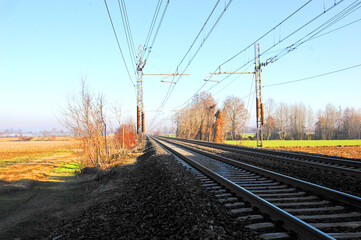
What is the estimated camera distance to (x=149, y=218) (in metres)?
4.92

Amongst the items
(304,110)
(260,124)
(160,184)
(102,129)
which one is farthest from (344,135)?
(160,184)

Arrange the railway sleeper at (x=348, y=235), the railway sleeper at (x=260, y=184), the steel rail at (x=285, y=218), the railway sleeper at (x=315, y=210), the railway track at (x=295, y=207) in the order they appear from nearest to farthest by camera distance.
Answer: the steel rail at (x=285, y=218) < the railway sleeper at (x=348, y=235) < the railway track at (x=295, y=207) < the railway sleeper at (x=315, y=210) < the railway sleeper at (x=260, y=184)

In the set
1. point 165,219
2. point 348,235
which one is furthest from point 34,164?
point 348,235

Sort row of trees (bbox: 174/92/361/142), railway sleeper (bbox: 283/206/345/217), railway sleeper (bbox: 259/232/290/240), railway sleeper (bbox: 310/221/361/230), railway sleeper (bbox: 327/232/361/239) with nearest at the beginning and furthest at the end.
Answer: railway sleeper (bbox: 327/232/361/239)
railway sleeper (bbox: 259/232/290/240)
railway sleeper (bbox: 310/221/361/230)
railway sleeper (bbox: 283/206/345/217)
row of trees (bbox: 174/92/361/142)

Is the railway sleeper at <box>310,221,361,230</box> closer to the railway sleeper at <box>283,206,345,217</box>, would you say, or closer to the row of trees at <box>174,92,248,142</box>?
the railway sleeper at <box>283,206,345,217</box>

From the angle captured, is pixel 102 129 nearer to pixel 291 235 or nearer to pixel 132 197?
pixel 132 197

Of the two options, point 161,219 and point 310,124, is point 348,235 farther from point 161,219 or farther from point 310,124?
point 310,124

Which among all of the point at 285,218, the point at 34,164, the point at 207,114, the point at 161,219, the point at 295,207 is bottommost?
the point at 34,164

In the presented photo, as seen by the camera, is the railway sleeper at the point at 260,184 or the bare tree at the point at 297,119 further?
the bare tree at the point at 297,119

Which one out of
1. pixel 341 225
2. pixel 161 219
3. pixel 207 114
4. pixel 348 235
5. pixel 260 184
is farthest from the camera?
pixel 207 114

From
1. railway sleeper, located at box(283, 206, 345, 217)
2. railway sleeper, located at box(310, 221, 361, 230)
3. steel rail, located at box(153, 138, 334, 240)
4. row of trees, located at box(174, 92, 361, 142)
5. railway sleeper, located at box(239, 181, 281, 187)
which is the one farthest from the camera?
row of trees, located at box(174, 92, 361, 142)

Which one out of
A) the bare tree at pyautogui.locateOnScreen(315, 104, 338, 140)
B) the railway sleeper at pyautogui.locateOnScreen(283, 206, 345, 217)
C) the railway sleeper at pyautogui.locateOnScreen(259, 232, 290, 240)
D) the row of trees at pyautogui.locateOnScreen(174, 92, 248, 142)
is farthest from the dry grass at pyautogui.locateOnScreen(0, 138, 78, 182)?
the bare tree at pyautogui.locateOnScreen(315, 104, 338, 140)

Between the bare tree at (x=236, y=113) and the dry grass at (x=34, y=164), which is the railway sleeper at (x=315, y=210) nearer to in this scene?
the dry grass at (x=34, y=164)

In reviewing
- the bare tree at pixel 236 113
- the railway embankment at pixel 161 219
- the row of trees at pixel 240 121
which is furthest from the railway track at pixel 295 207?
the bare tree at pixel 236 113
